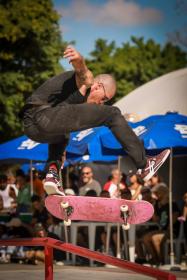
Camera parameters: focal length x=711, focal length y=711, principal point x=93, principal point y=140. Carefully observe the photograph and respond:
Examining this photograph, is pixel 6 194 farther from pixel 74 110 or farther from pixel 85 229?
pixel 74 110

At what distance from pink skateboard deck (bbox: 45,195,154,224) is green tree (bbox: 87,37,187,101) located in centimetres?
5407

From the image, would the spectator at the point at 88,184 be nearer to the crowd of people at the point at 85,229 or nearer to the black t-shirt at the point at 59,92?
the crowd of people at the point at 85,229

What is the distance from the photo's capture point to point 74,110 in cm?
679

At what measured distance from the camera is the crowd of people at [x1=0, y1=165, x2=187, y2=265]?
13.5 metres

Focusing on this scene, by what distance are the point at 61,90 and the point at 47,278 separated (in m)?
2.28

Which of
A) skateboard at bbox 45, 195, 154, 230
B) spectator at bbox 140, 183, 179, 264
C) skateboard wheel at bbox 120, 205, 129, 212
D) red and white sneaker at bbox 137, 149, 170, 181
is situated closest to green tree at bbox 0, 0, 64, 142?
spectator at bbox 140, 183, 179, 264

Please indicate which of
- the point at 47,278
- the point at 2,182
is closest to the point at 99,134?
the point at 2,182

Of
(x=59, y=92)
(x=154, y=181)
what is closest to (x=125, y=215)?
(x=59, y=92)

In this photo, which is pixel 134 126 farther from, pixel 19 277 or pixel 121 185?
pixel 19 277

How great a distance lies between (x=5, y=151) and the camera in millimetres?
15086

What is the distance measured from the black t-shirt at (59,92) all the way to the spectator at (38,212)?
819 centimetres

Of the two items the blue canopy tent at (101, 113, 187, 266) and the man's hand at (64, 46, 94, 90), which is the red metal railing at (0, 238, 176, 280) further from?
the blue canopy tent at (101, 113, 187, 266)

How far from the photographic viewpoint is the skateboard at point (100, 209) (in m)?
7.55

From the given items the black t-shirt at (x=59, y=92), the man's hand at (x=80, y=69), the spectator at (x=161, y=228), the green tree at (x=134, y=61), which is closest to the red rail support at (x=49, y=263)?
the black t-shirt at (x=59, y=92)
